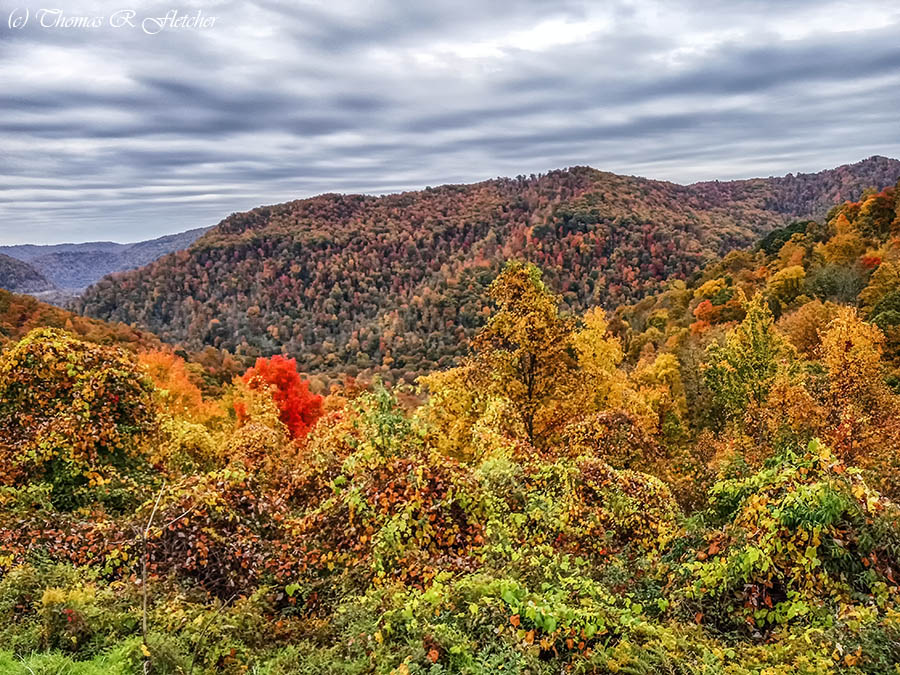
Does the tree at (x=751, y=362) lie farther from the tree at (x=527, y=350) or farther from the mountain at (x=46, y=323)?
the mountain at (x=46, y=323)

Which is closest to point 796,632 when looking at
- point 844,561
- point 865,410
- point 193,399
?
point 844,561

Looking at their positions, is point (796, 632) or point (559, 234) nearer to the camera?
point (796, 632)

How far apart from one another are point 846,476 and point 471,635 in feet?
16.4

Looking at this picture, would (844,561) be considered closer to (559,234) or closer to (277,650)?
(277,650)

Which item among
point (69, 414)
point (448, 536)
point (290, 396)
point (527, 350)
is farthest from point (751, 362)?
point (290, 396)

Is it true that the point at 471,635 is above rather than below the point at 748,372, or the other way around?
above

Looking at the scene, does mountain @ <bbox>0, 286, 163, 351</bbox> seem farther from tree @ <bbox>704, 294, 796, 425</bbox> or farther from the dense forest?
tree @ <bbox>704, 294, 796, 425</bbox>

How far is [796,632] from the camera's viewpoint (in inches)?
234

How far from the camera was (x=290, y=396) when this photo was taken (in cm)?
4294

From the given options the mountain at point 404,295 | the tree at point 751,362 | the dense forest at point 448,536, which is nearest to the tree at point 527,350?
the dense forest at point 448,536

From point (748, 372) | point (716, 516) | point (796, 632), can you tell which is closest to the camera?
point (796, 632)

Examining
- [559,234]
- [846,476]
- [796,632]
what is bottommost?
[796,632]

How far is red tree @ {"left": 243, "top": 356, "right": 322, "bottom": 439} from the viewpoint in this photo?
4050 cm

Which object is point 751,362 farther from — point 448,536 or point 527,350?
point 448,536
